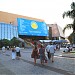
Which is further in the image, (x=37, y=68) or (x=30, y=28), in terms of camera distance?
(x=30, y=28)

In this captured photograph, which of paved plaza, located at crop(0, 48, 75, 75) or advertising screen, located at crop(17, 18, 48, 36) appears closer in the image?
paved plaza, located at crop(0, 48, 75, 75)

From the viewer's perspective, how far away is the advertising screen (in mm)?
106625

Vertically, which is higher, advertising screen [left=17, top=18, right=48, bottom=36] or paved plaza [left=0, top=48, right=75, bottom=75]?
advertising screen [left=17, top=18, right=48, bottom=36]

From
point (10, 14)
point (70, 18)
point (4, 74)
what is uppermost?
point (10, 14)

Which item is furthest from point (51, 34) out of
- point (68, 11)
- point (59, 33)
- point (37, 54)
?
point (37, 54)

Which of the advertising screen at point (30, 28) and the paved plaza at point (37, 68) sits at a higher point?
the advertising screen at point (30, 28)

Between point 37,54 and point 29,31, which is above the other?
point 29,31

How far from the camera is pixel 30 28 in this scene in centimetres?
10819

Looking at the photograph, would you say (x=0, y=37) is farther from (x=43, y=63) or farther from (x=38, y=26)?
(x=43, y=63)

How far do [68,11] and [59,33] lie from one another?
11467 centimetres

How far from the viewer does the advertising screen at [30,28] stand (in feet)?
350

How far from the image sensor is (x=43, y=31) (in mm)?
117062

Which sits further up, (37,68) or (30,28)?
(30,28)

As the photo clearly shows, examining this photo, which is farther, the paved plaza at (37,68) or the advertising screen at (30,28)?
the advertising screen at (30,28)
